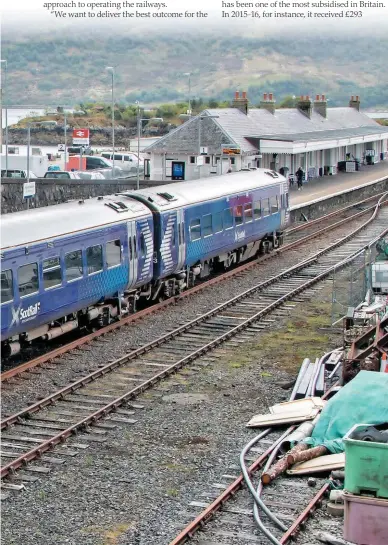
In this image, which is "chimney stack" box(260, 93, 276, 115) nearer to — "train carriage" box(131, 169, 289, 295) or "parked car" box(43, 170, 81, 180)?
"parked car" box(43, 170, 81, 180)

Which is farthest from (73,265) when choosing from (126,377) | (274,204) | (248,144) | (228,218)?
(248,144)

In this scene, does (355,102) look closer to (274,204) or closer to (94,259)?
(274,204)

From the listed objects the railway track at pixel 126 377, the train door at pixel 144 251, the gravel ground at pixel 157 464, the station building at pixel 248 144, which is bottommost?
the gravel ground at pixel 157 464

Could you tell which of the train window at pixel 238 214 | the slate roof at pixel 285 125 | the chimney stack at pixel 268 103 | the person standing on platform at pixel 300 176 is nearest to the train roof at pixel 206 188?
the train window at pixel 238 214

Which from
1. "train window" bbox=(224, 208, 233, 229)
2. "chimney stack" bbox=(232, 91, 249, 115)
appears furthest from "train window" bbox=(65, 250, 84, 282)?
"chimney stack" bbox=(232, 91, 249, 115)

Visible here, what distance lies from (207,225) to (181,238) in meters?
1.81

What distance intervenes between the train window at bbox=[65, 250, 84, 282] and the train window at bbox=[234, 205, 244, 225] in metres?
Result: 9.09

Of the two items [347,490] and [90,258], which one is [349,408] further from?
[90,258]

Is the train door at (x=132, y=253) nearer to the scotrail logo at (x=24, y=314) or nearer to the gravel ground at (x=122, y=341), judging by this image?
the gravel ground at (x=122, y=341)

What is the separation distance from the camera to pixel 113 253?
20125mm

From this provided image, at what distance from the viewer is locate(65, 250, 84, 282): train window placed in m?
18.2

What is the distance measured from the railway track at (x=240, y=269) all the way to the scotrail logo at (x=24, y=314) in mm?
814

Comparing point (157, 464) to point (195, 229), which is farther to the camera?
point (195, 229)

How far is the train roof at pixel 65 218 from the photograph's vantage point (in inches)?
663
